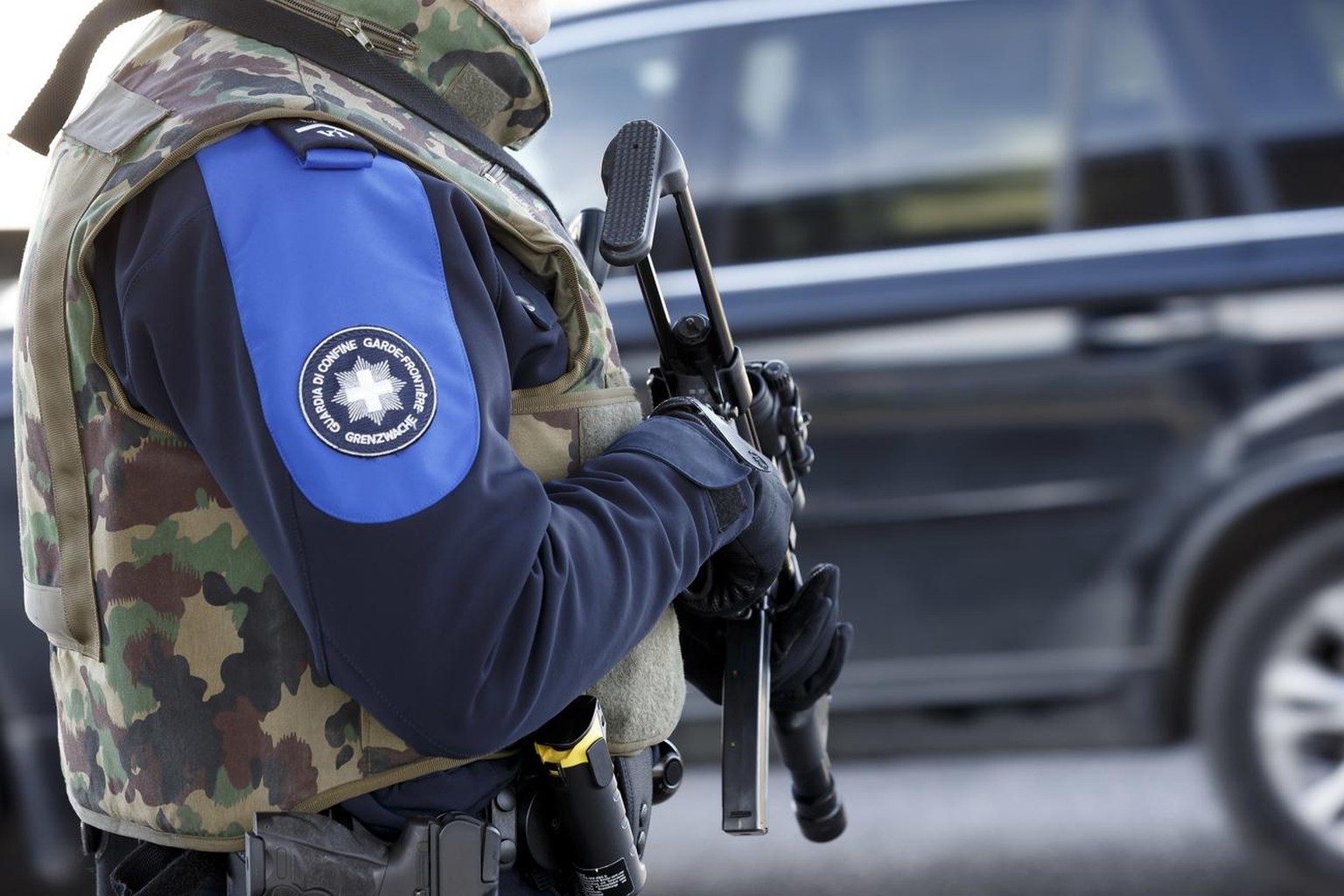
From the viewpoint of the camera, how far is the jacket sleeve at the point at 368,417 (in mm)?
1034

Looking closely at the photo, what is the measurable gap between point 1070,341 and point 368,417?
205 centimetres

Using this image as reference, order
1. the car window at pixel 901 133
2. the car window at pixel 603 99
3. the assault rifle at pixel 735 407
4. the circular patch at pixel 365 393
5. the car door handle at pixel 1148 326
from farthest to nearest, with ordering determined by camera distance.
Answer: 1. the car window at pixel 603 99
2. the car window at pixel 901 133
3. the car door handle at pixel 1148 326
4. the assault rifle at pixel 735 407
5. the circular patch at pixel 365 393

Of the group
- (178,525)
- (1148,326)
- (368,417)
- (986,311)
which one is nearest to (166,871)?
(178,525)

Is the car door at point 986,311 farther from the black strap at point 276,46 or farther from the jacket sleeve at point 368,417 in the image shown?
the jacket sleeve at point 368,417

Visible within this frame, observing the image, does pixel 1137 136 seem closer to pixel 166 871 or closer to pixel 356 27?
pixel 356 27

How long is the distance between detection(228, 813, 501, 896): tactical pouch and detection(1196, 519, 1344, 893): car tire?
2.09 metres

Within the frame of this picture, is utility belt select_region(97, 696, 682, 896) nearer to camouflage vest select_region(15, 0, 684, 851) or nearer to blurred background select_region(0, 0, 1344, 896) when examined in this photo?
camouflage vest select_region(15, 0, 684, 851)

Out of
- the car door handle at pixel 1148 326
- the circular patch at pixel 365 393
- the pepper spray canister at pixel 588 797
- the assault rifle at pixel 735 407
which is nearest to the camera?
the circular patch at pixel 365 393

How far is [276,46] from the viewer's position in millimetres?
1216

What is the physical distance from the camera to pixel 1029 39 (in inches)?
117

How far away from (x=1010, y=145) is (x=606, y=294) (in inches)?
32.2

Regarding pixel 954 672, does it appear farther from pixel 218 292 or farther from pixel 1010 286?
pixel 218 292

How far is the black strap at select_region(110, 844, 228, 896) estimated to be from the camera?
1222 mm

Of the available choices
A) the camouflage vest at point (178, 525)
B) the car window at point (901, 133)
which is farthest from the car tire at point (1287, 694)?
the camouflage vest at point (178, 525)
